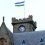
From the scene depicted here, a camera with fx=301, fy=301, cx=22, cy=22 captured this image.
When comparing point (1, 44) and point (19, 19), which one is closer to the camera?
point (1, 44)

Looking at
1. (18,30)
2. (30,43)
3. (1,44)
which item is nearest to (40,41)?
(30,43)

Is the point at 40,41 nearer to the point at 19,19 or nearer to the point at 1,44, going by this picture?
the point at 1,44

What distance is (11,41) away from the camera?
5200 cm

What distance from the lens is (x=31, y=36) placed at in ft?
181

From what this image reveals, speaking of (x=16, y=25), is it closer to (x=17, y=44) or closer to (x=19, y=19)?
(x=19, y=19)

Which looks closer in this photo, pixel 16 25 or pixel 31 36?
pixel 31 36

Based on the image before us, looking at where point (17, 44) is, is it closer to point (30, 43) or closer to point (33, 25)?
point (30, 43)

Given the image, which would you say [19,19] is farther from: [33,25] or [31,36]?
[31,36]

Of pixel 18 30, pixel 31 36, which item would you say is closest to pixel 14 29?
pixel 18 30

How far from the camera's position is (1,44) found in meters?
52.4

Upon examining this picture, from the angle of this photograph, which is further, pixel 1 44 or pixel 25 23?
pixel 25 23

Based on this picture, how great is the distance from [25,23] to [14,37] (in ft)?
49.4

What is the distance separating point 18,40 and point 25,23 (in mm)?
15483

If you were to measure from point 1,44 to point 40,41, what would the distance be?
22.4 feet
